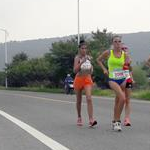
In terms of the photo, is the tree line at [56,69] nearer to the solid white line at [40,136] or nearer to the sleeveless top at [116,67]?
the solid white line at [40,136]

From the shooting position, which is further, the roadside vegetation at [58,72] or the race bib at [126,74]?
the roadside vegetation at [58,72]

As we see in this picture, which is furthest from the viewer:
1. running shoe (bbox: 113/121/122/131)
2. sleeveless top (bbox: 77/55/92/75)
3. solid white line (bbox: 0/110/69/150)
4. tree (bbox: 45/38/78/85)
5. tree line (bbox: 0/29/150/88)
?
tree line (bbox: 0/29/150/88)

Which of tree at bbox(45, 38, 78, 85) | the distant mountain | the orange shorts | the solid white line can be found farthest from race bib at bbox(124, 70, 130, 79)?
the distant mountain

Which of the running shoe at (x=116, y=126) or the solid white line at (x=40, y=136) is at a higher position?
the running shoe at (x=116, y=126)

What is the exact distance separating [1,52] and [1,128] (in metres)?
176

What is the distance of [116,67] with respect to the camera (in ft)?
42.8

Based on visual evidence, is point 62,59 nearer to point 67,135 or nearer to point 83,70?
point 83,70

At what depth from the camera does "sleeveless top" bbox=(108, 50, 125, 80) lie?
13.1 meters

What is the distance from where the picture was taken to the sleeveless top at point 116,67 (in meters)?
13.1

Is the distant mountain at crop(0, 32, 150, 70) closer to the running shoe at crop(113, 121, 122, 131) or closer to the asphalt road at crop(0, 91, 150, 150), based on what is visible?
the asphalt road at crop(0, 91, 150, 150)

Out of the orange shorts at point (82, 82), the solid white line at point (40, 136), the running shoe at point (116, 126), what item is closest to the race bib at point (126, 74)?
the running shoe at point (116, 126)

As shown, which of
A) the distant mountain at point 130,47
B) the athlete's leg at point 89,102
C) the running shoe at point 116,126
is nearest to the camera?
the running shoe at point 116,126

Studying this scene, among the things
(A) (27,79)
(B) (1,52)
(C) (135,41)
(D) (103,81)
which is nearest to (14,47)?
(B) (1,52)

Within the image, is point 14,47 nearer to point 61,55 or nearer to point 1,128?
point 61,55
